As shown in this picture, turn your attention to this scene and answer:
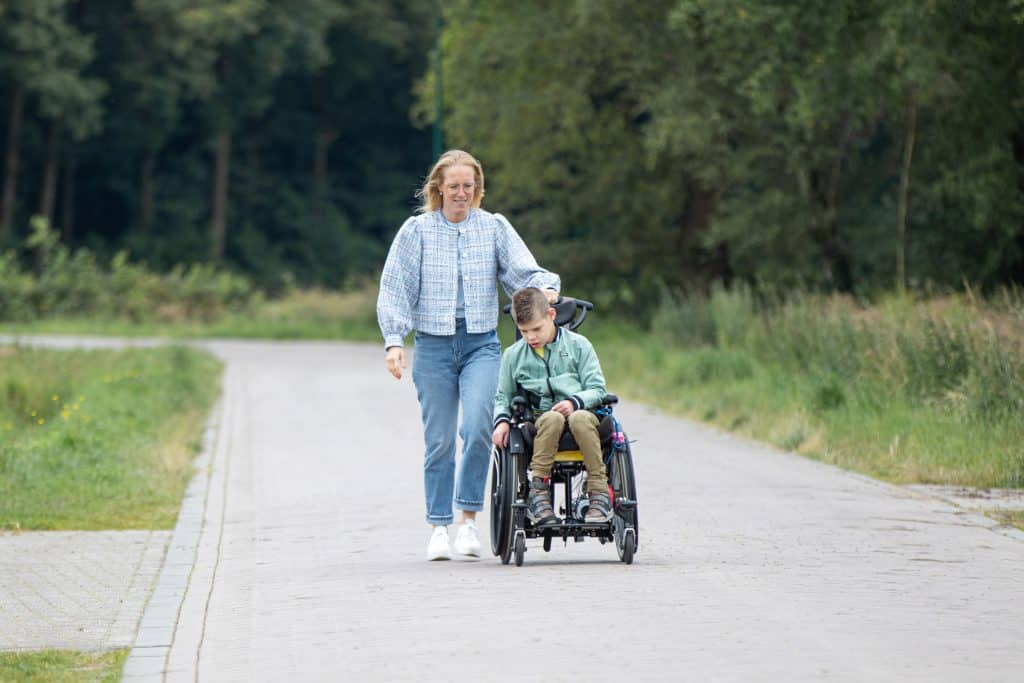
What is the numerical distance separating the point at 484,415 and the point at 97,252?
2655 inches

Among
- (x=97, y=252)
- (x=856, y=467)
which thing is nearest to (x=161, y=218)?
(x=97, y=252)

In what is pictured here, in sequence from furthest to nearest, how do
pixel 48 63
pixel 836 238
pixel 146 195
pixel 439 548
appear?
pixel 146 195
pixel 48 63
pixel 836 238
pixel 439 548

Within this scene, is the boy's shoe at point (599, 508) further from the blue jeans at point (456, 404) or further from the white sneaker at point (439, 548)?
the white sneaker at point (439, 548)

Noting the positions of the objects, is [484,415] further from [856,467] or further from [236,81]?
[236,81]

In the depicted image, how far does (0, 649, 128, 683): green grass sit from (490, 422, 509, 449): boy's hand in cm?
222

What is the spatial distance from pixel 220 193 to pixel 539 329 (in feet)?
233

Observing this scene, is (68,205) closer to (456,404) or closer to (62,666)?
(456,404)

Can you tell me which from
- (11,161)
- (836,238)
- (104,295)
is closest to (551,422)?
(836,238)

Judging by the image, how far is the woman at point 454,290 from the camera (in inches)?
364

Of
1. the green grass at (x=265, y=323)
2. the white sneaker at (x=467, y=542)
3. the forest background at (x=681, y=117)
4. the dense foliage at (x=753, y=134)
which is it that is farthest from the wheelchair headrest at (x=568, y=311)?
the green grass at (x=265, y=323)

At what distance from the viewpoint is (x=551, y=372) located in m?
8.95

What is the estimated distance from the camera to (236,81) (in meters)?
75.9

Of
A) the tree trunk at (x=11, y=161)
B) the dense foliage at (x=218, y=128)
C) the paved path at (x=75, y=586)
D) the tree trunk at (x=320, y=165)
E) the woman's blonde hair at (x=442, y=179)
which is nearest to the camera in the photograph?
the paved path at (x=75, y=586)

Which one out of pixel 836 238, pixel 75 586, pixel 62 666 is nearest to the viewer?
pixel 62 666
